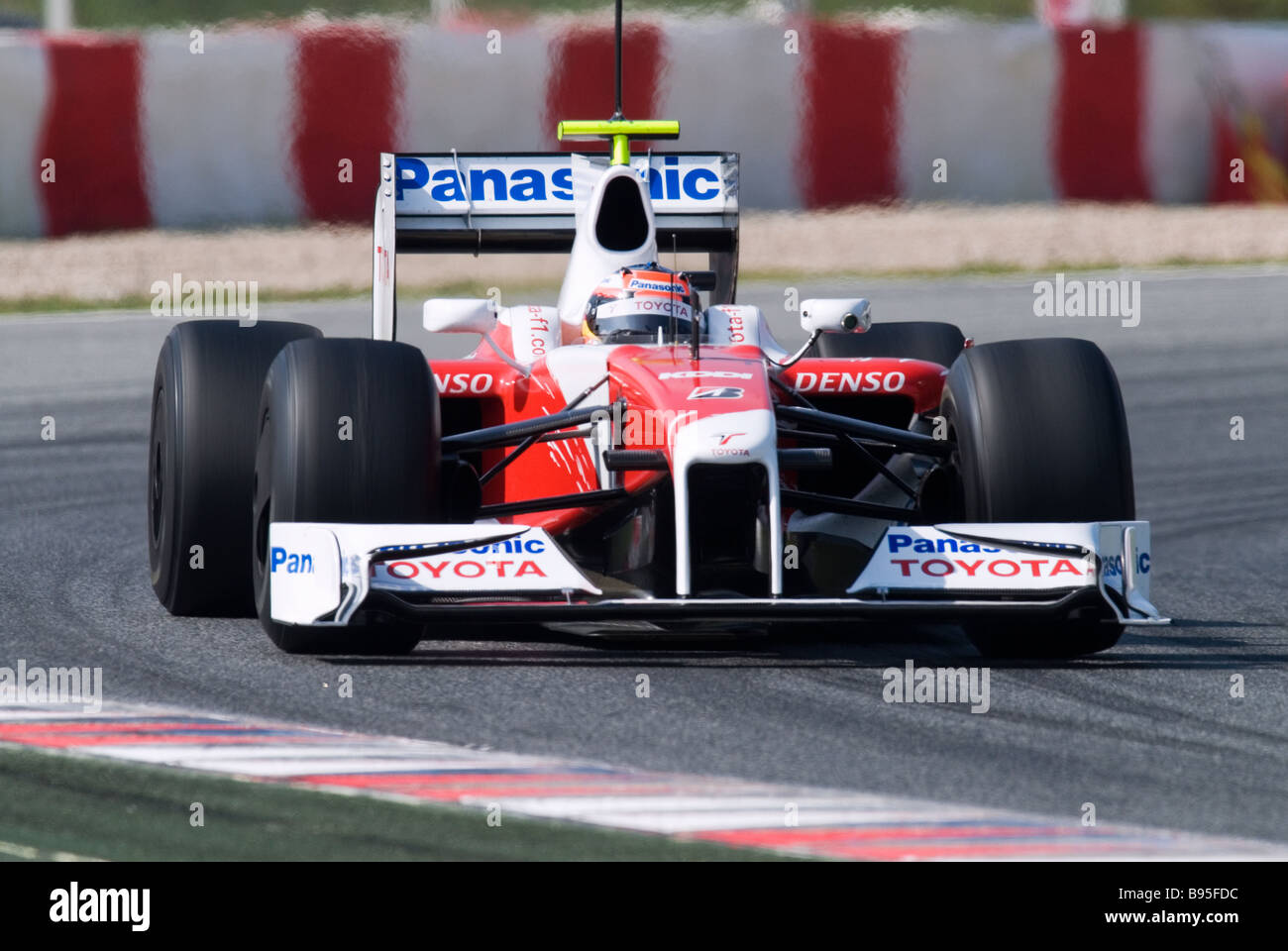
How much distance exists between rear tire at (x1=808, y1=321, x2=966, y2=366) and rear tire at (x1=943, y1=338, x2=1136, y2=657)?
81.6 inches

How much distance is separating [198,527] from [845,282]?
1153 cm

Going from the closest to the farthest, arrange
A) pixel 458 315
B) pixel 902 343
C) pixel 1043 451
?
pixel 1043 451, pixel 458 315, pixel 902 343

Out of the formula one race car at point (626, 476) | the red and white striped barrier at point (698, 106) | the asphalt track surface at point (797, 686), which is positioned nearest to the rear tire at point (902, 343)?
the formula one race car at point (626, 476)

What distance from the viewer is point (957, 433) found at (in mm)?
7277

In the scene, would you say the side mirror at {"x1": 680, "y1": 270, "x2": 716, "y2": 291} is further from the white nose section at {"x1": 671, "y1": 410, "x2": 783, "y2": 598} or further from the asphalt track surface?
the white nose section at {"x1": 671, "y1": 410, "x2": 783, "y2": 598}

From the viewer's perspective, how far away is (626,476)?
7.18 metres

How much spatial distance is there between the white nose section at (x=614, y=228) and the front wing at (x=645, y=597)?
1.77 meters

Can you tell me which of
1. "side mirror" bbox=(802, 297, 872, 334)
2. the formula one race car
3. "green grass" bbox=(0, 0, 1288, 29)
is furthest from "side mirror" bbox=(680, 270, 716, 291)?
"green grass" bbox=(0, 0, 1288, 29)

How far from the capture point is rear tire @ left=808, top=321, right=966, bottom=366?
9320mm

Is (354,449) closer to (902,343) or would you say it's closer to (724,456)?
(724,456)

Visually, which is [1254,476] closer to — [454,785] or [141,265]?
[454,785]

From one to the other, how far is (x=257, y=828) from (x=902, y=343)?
4.93 meters

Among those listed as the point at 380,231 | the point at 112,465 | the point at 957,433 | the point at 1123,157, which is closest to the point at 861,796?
the point at 957,433

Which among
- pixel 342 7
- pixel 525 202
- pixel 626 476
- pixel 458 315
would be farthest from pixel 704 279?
pixel 342 7
